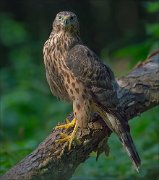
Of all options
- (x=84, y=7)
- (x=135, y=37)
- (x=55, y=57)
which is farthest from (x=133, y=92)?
(x=84, y=7)

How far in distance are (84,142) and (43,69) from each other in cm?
600

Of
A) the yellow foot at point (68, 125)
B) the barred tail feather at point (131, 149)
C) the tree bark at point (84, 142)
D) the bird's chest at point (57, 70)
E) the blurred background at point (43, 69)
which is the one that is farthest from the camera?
the blurred background at point (43, 69)

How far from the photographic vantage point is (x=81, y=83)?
6.32 meters

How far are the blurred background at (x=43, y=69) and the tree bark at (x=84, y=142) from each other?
771mm

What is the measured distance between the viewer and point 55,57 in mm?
6496

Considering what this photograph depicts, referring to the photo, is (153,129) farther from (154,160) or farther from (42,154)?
(42,154)

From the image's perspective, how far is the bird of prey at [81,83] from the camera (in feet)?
20.2

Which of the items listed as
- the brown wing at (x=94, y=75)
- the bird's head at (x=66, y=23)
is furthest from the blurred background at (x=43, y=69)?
the bird's head at (x=66, y=23)

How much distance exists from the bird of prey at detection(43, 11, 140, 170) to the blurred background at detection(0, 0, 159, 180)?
0.81 metres

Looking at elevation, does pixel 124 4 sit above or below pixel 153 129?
above

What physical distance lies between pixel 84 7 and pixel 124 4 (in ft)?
2.23

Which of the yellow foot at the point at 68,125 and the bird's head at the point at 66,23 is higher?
the bird's head at the point at 66,23

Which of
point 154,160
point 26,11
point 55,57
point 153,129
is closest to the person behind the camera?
point 55,57

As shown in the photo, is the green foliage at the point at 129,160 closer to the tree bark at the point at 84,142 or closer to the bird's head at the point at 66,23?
the tree bark at the point at 84,142
